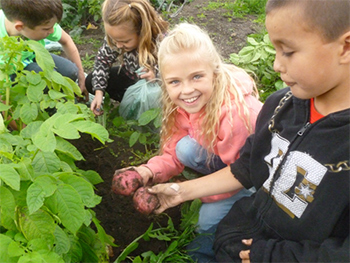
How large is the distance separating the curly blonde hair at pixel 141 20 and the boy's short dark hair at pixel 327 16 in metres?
1.63

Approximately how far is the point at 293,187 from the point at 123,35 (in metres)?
1.68

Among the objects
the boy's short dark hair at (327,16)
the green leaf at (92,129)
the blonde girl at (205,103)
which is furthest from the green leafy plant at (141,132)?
the boy's short dark hair at (327,16)

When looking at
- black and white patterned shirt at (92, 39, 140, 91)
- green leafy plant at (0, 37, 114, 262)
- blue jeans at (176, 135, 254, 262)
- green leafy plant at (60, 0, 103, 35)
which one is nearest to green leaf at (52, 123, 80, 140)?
green leafy plant at (0, 37, 114, 262)

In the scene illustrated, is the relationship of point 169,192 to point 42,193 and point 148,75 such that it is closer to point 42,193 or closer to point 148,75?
point 42,193

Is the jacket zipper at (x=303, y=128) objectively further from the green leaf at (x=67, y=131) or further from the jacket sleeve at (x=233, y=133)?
the green leaf at (x=67, y=131)

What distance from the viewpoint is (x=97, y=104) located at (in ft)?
9.60

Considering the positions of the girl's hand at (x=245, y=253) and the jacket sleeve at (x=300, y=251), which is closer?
the jacket sleeve at (x=300, y=251)

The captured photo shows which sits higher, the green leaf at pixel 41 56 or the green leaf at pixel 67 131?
the green leaf at pixel 41 56

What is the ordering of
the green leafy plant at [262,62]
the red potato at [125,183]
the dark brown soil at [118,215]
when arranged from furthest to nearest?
the green leafy plant at [262,62] < the dark brown soil at [118,215] < the red potato at [125,183]

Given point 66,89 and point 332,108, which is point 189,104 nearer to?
point 66,89

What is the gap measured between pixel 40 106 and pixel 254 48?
7.31 ft

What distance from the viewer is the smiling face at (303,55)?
1153mm

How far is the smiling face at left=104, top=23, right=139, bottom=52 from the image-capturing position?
2.60m

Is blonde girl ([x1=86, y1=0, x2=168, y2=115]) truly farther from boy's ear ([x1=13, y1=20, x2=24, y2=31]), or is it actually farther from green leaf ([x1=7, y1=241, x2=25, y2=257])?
green leaf ([x1=7, y1=241, x2=25, y2=257])
